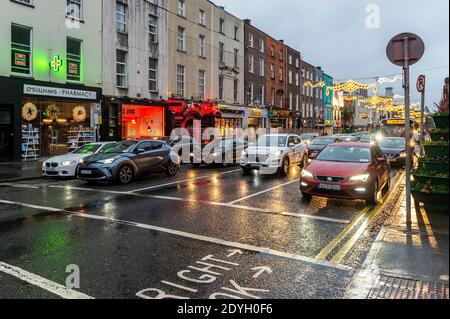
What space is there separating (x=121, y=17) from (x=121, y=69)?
338cm

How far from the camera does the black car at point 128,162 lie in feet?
44.0

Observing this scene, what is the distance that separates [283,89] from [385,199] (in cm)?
4050

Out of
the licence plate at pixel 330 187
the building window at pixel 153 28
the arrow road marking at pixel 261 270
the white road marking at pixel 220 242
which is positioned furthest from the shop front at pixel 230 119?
the arrow road marking at pixel 261 270

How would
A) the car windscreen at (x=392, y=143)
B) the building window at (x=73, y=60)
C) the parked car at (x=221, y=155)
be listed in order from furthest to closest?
the building window at (x=73, y=60), the car windscreen at (x=392, y=143), the parked car at (x=221, y=155)

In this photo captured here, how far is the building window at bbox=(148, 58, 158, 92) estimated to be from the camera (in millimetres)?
28766

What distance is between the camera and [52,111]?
72.0 feet

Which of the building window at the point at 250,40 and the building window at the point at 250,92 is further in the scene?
the building window at the point at 250,92

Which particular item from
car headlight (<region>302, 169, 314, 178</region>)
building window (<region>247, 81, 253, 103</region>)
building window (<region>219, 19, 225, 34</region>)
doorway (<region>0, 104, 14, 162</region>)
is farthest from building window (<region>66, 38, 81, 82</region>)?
building window (<region>247, 81, 253, 103</region>)

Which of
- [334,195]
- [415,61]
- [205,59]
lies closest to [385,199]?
[334,195]

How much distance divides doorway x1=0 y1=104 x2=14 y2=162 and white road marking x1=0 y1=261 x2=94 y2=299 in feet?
55.1

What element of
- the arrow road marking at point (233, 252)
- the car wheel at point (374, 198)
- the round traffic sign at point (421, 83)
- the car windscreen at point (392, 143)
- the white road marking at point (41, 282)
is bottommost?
the arrow road marking at point (233, 252)

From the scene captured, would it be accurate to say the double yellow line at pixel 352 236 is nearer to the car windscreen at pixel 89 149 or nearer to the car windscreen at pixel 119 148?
the car windscreen at pixel 119 148

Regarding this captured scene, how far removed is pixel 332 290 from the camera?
4.62 meters

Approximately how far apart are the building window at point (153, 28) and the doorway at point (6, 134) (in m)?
11.9
